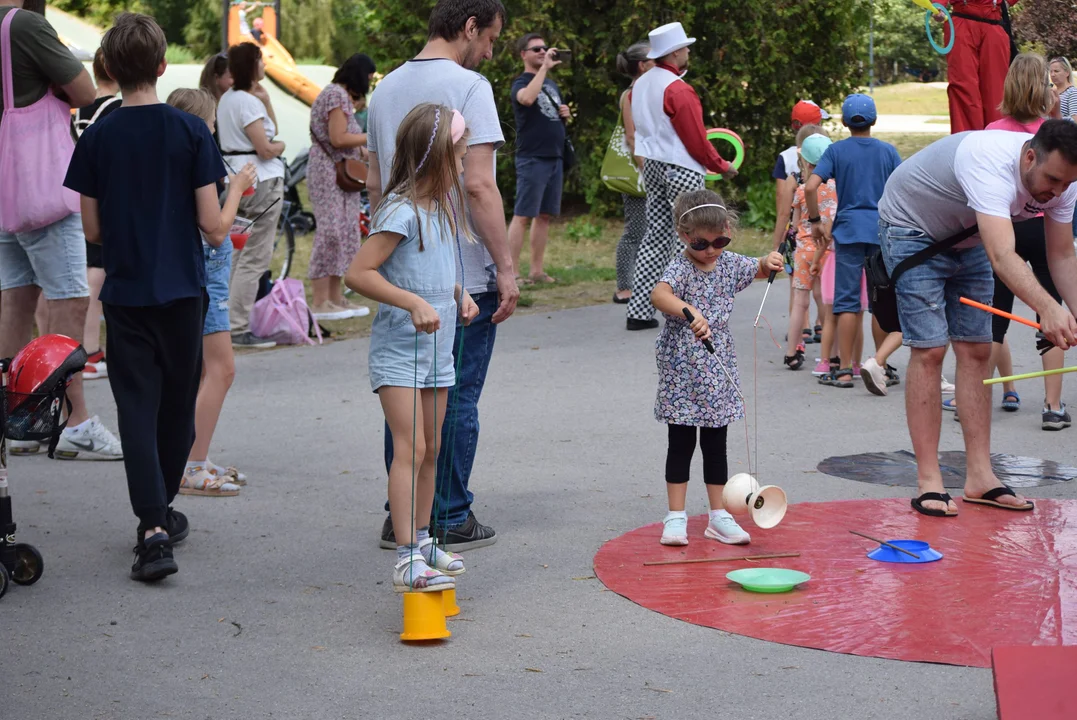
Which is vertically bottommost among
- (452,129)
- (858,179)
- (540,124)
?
(858,179)

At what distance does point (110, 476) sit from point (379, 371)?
2435 mm

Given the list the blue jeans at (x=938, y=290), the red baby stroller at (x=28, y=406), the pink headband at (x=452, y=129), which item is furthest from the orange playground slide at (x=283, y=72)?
the pink headband at (x=452, y=129)

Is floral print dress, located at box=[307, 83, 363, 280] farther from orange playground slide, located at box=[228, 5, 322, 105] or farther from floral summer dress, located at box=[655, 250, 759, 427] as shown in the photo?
orange playground slide, located at box=[228, 5, 322, 105]

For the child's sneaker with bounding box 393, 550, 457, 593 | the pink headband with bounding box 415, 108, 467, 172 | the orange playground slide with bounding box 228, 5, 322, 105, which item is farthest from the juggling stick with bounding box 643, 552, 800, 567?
the orange playground slide with bounding box 228, 5, 322, 105

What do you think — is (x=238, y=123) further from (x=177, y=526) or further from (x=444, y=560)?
(x=444, y=560)

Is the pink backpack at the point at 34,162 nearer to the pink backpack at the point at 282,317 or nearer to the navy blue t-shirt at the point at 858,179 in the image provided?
the pink backpack at the point at 282,317

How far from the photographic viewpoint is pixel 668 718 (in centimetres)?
359

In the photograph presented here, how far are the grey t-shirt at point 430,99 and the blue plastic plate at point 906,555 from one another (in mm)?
1865

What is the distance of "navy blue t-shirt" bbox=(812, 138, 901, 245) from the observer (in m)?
7.94

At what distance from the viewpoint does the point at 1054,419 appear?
7074mm

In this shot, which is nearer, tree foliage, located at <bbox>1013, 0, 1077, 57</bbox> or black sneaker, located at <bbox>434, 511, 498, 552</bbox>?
black sneaker, located at <bbox>434, 511, 498, 552</bbox>

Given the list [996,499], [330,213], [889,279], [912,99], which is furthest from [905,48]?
[996,499]

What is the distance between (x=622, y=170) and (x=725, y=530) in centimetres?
608

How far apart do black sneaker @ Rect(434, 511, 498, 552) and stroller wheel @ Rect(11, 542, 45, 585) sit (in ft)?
4.86
